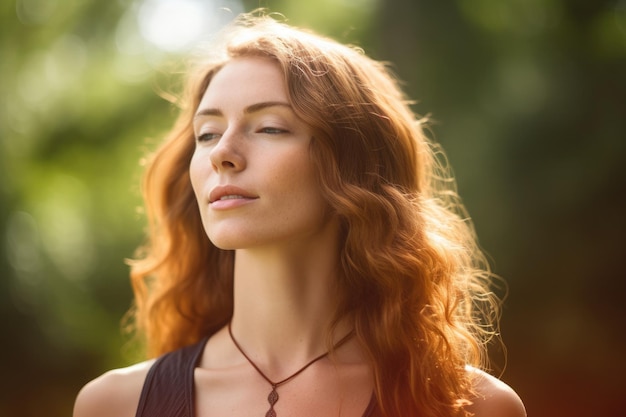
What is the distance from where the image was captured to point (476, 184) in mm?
4375

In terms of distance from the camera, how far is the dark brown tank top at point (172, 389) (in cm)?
221

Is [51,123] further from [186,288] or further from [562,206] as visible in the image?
[562,206]

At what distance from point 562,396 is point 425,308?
7.59 ft

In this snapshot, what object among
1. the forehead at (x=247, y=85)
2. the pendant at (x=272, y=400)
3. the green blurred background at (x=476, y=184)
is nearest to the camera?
the pendant at (x=272, y=400)

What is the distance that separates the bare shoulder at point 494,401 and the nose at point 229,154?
3.37 ft

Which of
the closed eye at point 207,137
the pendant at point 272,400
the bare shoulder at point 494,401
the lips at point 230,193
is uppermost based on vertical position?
the closed eye at point 207,137

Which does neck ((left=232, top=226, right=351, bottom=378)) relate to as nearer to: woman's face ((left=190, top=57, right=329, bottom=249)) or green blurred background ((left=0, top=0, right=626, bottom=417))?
woman's face ((left=190, top=57, right=329, bottom=249))

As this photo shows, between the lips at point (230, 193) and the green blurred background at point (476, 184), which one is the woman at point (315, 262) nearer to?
the lips at point (230, 193)

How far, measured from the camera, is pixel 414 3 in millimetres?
4395

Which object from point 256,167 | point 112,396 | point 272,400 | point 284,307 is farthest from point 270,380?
point 256,167

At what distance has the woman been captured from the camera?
2188mm

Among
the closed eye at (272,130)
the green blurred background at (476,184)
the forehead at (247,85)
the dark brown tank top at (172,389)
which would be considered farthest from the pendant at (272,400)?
the green blurred background at (476,184)

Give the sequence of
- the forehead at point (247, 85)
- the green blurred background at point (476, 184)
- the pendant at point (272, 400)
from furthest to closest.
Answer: the green blurred background at point (476, 184) < the forehead at point (247, 85) < the pendant at point (272, 400)

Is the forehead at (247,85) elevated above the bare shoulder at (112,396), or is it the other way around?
the forehead at (247,85)
